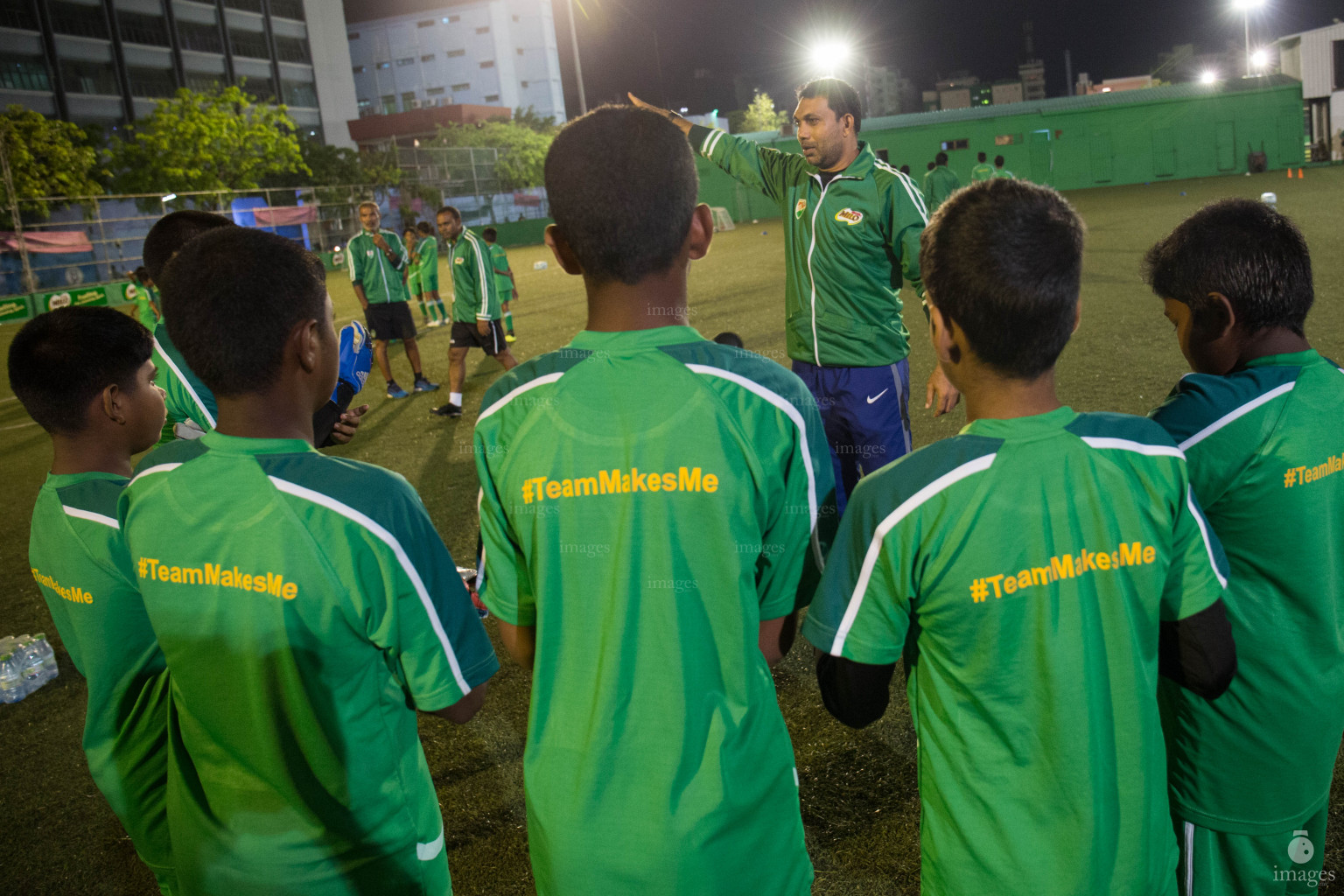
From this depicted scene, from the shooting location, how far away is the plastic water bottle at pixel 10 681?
4215mm

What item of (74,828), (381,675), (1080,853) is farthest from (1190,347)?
(74,828)

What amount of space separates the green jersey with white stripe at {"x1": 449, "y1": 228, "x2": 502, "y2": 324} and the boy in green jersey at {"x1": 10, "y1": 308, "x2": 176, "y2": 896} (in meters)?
7.81

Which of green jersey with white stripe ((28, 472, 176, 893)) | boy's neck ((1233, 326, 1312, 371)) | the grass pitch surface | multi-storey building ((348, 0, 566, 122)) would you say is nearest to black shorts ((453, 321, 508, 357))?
the grass pitch surface

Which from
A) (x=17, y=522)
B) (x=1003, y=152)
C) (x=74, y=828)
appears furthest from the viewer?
(x=1003, y=152)

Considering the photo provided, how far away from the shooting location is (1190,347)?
2.02 m

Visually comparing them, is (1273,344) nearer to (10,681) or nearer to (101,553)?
(101,553)

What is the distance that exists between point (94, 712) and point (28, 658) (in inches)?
125

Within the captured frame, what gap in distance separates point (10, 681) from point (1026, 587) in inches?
194

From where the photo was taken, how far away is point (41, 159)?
101 feet

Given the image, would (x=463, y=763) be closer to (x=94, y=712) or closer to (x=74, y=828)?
(x=74, y=828)

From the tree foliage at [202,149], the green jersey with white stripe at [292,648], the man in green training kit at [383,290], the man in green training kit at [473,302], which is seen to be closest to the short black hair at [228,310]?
the green jersey with white stripe at [292,648]

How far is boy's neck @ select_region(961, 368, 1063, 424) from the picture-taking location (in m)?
1.49

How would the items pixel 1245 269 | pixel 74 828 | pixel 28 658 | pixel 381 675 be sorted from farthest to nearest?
pixel 28 658
pixel 74 828
pixel 1245 269
pixel 381 675

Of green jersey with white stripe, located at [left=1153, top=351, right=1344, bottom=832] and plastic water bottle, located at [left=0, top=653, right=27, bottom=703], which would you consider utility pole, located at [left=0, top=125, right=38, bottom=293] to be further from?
green jersey with white stripe, located at [left=1153, top=351, right=1344, bottom=832]
